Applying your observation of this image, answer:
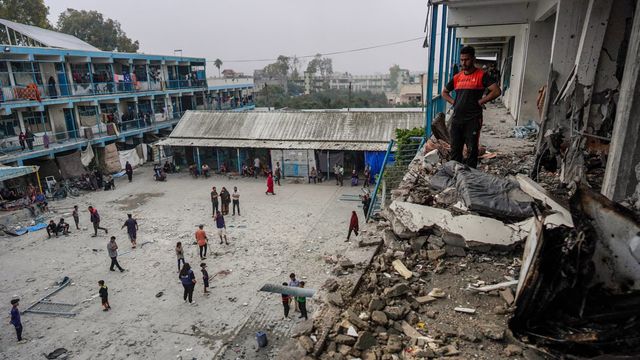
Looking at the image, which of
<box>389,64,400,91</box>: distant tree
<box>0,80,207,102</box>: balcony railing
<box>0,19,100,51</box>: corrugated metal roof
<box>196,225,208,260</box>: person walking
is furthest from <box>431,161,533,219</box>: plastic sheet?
<box>389,64,400,91</box>: distant tree

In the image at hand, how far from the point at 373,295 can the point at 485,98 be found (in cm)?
305

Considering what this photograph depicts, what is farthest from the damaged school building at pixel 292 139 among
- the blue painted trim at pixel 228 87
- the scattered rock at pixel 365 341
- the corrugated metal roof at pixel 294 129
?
the scattered rock at pixel 365 341

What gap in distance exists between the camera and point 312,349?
262 cm

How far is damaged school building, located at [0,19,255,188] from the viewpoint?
1750 centimetres

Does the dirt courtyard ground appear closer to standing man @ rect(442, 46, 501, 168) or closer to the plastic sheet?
the plastic sheet

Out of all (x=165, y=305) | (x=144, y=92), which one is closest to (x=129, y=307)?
(x=165, y=305)

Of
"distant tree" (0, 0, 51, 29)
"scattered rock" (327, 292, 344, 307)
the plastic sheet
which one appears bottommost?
"scattered rock" (327, 292, 344, 307)

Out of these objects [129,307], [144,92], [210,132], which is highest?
[144,92]

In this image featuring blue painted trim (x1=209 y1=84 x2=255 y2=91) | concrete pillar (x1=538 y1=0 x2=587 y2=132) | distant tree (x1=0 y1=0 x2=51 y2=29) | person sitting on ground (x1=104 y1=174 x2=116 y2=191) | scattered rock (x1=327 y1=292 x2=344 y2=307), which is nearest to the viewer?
scattered rock (x1=327 y1=292 x2=344 y2=307)

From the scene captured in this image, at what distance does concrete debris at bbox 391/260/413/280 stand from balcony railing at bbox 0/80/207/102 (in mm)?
19957

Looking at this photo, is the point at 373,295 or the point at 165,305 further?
the point at 165,305

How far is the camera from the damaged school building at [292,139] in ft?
60.9

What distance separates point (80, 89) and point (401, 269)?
74.2 feet

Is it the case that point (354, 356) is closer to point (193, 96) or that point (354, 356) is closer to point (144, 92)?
point (144, 92)
